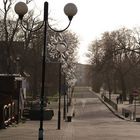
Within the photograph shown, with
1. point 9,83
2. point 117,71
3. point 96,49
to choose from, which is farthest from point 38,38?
point 96,49

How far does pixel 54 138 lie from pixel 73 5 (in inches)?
340

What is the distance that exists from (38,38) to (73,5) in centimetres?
4917

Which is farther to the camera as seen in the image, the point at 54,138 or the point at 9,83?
the point at 9,83

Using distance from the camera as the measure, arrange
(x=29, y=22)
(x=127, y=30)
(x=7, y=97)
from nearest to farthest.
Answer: (x=7, y=97)
(x=29, y=22)
(x=127, y=30)

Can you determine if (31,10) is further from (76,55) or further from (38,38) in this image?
(76,55)

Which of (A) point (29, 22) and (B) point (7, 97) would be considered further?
(A) point (29, 22)

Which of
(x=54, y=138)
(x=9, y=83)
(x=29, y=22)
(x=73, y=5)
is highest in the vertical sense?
(x=29, y=22)

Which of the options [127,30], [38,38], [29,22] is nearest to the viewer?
[29,22]

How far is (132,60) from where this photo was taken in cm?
9831

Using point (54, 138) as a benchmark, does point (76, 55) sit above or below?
above

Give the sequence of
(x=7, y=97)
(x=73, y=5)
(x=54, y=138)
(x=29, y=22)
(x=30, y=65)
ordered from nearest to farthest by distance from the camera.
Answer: (x=73, y=5) < (x=54, y=138) < (x=7, y=97) < (x=29, y=22) < (x=30, y=65)

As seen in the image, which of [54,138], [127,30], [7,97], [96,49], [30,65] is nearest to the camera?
[54,138]

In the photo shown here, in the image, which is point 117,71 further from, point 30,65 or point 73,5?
point 73,5

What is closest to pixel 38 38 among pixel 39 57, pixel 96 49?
pixel 39 57
